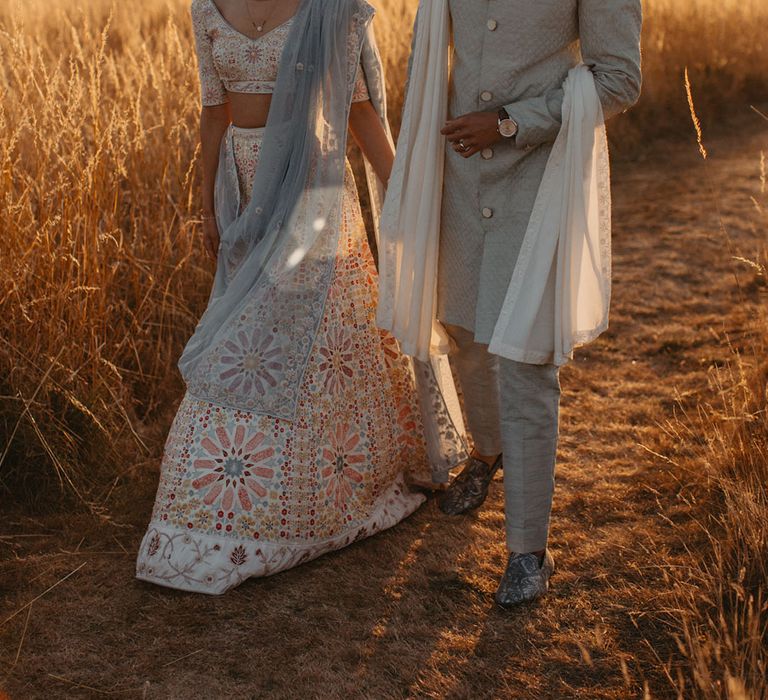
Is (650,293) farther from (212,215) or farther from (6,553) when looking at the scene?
(6,553)

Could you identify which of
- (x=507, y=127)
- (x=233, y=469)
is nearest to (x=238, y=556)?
(x=233, y=469)

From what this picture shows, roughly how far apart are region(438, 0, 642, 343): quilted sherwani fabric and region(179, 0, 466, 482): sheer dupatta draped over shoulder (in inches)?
13.3

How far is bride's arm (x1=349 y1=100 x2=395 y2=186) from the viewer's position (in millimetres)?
2941

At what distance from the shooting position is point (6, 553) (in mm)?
3018

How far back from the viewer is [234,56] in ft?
9.26

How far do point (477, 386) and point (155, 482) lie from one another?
1.14 meters

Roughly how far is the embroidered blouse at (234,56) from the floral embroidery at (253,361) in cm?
70

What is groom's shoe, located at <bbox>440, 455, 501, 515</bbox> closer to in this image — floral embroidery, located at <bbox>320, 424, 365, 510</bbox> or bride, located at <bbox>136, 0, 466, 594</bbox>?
bride, located at <bbox>136, 0, 466, 594</bbox>

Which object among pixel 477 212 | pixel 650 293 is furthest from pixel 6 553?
pixel 650 293

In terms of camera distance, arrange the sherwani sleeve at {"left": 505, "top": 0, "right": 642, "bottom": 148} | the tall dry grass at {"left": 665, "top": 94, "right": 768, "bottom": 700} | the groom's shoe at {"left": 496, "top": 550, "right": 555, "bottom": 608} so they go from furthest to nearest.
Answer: the groom's shoe at {"left": 496, "top": 550, "right": 555, "bottom": 608}, the sherwani sleeve at {"left": 505, "top": 0, "right": 642, "bottom": 148}, the tall dry grass at {"left": 665, "top": 94, "right": 768, "bottom": 700}

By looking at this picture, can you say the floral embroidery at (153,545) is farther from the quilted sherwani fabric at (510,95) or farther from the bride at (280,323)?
the quilted sherwani fabric at (510,95)

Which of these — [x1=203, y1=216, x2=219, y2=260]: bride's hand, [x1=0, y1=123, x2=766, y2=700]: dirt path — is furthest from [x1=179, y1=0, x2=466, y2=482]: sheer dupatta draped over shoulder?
[x1=0, y1=123, x2=766, y2=700]: dirt path

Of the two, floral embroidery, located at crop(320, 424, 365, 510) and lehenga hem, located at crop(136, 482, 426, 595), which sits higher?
floral embroidery, located at crop(320, 424, 365, 510)

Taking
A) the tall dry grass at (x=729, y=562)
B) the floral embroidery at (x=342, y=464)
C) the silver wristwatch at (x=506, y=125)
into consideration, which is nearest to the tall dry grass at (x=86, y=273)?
the floral embroidery at (x=342, y=464)
